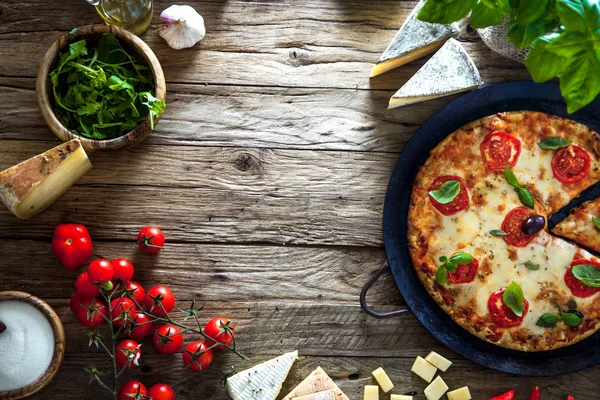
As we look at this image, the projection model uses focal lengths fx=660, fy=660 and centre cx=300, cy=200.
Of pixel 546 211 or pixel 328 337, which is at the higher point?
pixel 546 211

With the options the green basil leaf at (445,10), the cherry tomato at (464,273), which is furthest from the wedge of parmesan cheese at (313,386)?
the green basil leaf at (445,10)

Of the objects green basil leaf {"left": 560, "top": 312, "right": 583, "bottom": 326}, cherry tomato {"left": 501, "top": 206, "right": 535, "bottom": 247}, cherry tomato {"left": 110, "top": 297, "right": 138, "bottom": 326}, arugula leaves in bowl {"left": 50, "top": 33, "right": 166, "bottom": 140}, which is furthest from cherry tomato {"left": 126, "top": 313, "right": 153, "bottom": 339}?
green basil leaf {"left": 560, "top": 312, "right": 583, "bottom": 326}

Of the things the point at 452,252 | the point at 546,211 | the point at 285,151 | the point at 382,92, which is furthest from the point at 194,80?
the point at 546,211

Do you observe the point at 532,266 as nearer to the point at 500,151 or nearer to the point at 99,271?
the point at 500,151

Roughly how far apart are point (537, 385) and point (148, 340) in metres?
1.79

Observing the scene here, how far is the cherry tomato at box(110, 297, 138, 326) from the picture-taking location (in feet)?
9.11

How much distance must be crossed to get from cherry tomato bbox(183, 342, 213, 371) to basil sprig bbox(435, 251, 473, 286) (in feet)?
3.46

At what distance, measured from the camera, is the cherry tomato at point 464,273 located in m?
2.91

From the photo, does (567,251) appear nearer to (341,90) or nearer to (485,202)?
(485,202)

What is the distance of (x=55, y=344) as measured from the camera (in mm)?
2787

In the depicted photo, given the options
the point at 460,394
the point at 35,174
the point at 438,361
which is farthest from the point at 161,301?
the point at 460,394

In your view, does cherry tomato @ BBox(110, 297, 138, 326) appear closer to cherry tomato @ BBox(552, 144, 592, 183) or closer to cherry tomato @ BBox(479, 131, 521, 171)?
cherry tomato @ BBox(479, 131, 521, 171)

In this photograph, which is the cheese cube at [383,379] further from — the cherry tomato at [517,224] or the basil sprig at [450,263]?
the cherry tomato at [517,224]

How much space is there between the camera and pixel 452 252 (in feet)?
9.63
